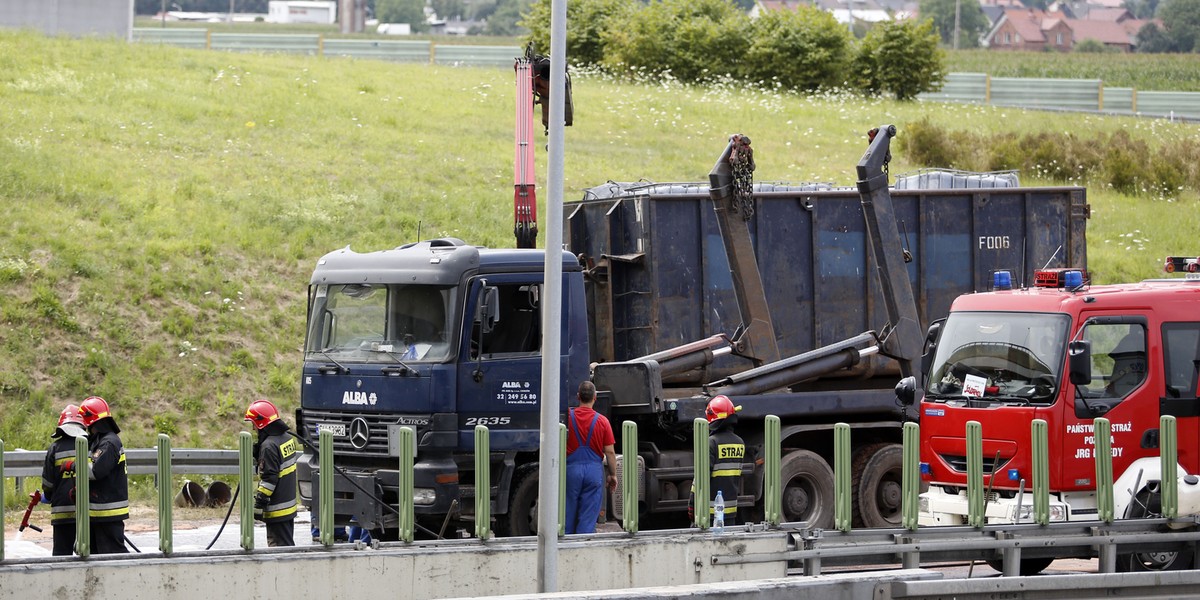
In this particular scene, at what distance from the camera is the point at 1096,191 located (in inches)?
1271

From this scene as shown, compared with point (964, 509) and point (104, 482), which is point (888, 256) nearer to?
point (964, 509)

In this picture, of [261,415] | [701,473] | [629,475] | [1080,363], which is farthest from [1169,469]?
[261,415]

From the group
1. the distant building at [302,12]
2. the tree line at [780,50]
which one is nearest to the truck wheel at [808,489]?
the tree line at [780,50]

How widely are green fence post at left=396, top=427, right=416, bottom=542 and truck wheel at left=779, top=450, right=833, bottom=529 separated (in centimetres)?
493

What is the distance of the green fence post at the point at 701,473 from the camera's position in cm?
1035

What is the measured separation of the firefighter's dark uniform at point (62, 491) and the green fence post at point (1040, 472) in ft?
23.1

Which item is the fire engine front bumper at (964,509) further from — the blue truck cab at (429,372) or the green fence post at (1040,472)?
the blue truck cab at (429,372)

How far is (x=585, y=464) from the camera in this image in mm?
11523

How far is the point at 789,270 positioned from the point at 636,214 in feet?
6.06

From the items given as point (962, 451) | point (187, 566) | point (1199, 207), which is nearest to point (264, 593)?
point (187, 566)

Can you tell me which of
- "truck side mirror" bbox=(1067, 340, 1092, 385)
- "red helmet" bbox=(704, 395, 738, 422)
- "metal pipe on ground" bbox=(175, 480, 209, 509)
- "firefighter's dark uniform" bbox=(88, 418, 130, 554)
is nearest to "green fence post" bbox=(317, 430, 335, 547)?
"firefighter's dark uniform" bbox=(88, 418, 130, 554)

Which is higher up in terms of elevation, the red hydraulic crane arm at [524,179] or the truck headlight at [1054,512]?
the red hydraulic crane arm at [524,179]

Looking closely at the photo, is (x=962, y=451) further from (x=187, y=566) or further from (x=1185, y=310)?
(x=187, y=566)

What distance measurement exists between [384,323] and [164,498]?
11.4 ft
